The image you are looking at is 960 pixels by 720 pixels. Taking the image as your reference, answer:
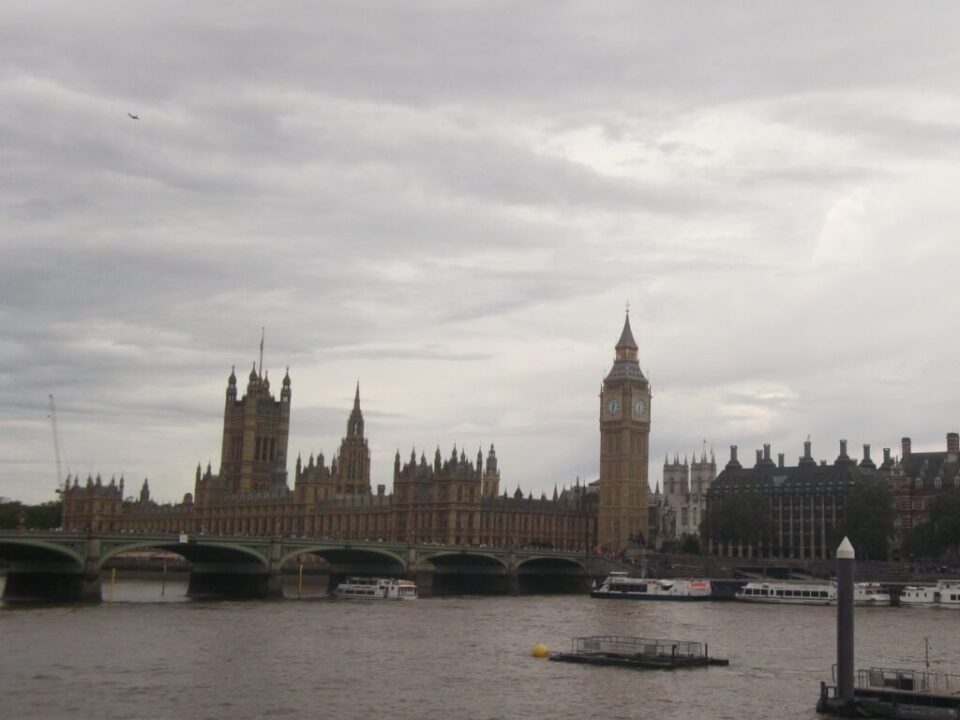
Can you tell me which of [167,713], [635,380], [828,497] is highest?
[635,380]

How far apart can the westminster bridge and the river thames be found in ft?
21.3

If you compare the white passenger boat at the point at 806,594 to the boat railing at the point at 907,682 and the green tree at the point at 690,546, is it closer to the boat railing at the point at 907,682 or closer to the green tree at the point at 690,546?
the green tree at the point at 690,546

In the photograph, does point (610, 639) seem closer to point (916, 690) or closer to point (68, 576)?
point (916, 690)

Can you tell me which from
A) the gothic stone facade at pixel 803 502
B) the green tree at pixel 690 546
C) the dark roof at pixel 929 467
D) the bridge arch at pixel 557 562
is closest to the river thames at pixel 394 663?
the bridge arch at pixel 557 562

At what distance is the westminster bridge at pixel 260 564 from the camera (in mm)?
92875

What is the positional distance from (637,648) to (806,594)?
60.1 m

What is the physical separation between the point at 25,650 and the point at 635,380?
128811 millimetres

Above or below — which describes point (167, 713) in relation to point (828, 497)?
below

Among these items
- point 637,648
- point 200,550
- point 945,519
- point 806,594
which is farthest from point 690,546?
point 637,648

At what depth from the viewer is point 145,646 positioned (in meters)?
60.6

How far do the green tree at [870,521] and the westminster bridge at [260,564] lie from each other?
28070 mm

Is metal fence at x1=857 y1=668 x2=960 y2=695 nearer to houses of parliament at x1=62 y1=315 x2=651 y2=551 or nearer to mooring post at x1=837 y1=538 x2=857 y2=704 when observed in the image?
mooring post at x1=837 y1=538 x2=857 y2=704

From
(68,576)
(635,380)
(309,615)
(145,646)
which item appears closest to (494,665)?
(145,646)

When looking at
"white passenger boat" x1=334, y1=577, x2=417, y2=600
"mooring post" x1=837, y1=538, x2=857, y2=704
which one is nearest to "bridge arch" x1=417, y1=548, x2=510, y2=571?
"white passenger boat" x1=334, y1=577, x2=417, y2=600
